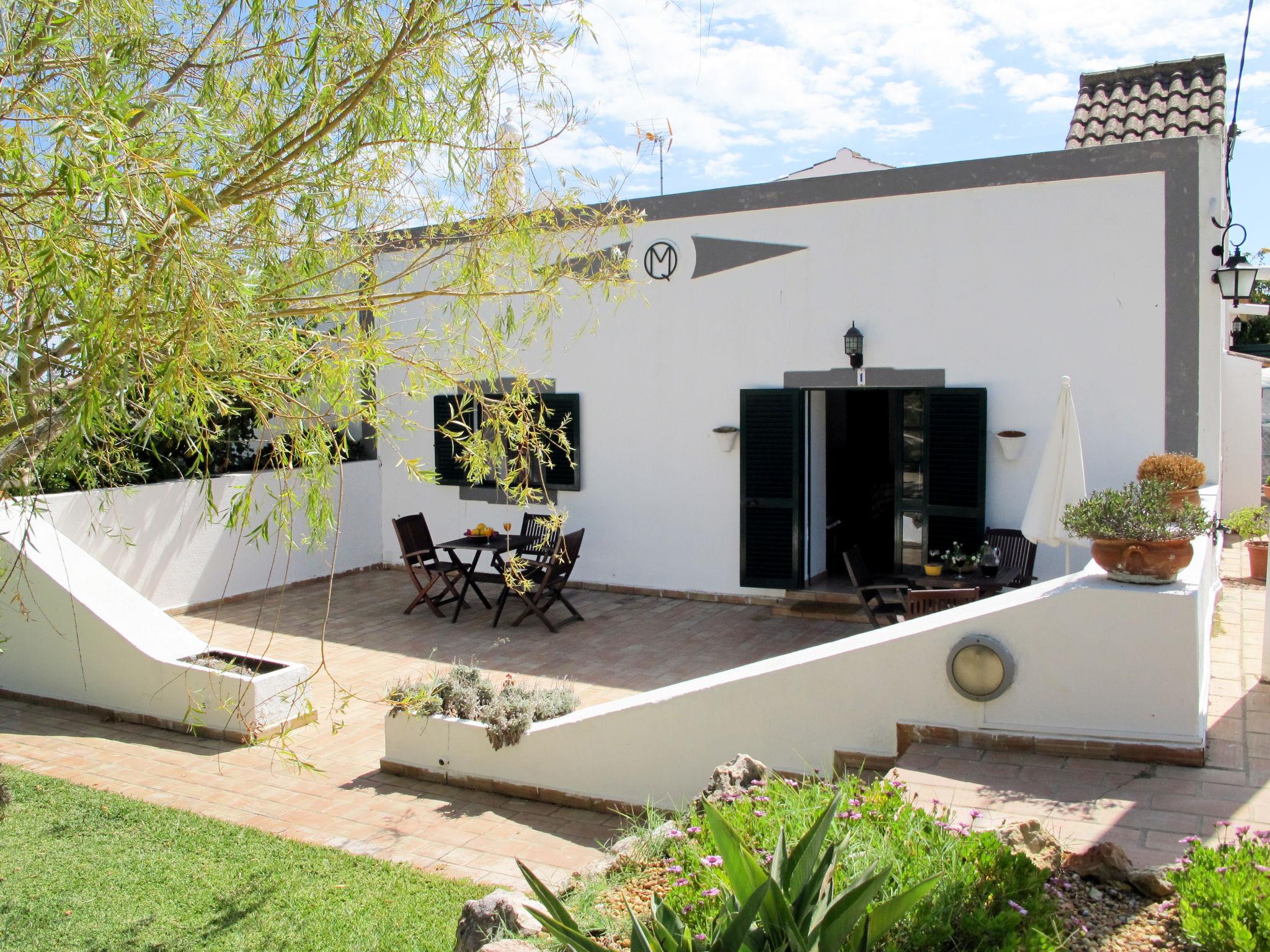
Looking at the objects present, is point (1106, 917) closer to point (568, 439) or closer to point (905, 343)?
point (905, 343)

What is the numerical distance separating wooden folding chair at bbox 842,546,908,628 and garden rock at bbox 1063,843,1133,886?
4.07m

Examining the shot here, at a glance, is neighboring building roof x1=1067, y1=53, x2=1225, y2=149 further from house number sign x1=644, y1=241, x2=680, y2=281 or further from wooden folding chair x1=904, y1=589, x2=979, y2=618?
wooden folding chair x1=904, y1=589, x2=979, y2=618

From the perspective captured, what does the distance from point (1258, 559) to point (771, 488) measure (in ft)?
15.0

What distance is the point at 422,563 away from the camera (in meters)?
10.2

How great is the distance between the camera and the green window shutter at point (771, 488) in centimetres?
922

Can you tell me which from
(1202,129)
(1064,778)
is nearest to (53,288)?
(1064,778)

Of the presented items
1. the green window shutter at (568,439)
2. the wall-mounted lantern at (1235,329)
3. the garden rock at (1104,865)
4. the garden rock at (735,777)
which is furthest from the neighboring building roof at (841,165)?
the garden rock at (1104,865)

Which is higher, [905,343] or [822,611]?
[905,343]

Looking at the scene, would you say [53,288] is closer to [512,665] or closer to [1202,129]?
[512,665]

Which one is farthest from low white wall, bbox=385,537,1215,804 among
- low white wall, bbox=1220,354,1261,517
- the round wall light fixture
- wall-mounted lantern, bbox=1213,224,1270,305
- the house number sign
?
low white wall, bbox=1220,354,1261,517

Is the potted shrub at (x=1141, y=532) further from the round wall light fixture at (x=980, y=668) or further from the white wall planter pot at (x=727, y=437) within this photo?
the white wall planter pot at (x=727, y=437)

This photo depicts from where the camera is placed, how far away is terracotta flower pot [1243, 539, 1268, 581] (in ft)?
29.4

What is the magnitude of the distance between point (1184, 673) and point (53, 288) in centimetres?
464

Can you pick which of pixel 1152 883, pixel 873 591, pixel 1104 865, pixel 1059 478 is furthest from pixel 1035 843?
pixel 873 591
